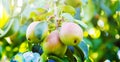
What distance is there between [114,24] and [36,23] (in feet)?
1.00

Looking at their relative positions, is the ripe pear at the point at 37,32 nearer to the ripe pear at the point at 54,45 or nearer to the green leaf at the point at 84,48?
the ripe pear at the point at 54,45

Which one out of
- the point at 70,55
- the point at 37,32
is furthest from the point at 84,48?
the point at 37,32

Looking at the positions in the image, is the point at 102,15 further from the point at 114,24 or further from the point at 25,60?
the point at 25,60

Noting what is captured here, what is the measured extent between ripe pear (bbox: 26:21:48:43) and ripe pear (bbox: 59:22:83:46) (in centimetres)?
5

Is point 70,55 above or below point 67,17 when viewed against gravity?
below

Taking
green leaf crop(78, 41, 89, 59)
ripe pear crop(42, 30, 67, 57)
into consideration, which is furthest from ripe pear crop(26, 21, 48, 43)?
green leaf crop(78, 41, 89, 59)

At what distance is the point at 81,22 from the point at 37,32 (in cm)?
15

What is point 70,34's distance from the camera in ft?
2.68

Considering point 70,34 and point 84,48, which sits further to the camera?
point 84,48

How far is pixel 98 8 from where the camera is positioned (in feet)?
3.36

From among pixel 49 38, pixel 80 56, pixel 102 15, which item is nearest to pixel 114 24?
pixel 102 15

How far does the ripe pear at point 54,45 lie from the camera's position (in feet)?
2.73

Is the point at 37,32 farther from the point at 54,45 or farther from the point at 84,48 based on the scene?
the point at 84,48

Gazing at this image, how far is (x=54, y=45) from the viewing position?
83cm
